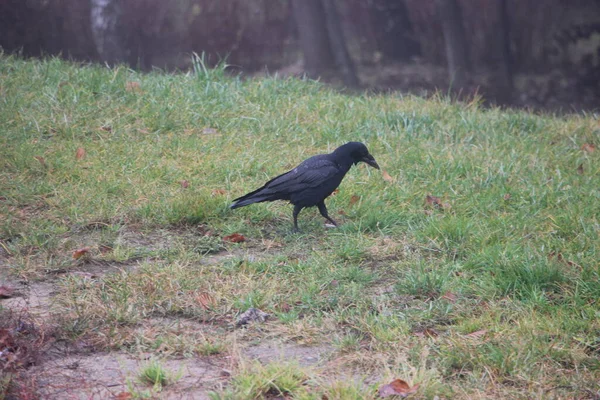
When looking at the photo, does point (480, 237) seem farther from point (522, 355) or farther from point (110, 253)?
point (110, 253)

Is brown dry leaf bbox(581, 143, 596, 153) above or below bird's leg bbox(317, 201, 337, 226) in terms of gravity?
below

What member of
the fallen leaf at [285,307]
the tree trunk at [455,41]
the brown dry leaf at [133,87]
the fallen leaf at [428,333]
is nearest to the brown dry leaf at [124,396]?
the fallen leaf at [285,307]

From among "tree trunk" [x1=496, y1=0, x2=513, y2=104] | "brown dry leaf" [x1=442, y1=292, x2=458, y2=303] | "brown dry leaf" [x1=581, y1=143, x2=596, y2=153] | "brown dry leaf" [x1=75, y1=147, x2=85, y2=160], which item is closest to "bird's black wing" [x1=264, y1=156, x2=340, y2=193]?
"brown dry leaf" [x1=442, y1=292, x2=458, y2=303]

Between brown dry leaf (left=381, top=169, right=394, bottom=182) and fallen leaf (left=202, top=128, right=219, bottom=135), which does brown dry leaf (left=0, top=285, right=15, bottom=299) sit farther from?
fallen leaf (left=202, top=128, right=219, bottom=135)

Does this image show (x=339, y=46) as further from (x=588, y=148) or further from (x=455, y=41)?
(x=588, y=148)

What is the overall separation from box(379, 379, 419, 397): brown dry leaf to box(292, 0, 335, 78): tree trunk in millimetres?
6964

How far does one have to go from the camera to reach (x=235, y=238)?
4883 mm

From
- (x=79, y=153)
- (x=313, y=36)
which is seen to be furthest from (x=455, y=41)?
(x=79, y=153)

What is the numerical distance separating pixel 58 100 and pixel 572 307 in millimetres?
5240

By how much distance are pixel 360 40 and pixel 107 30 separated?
10.8ft

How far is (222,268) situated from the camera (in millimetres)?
4340

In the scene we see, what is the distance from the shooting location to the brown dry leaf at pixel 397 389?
300 cm

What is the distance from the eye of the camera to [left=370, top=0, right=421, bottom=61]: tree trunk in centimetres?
959

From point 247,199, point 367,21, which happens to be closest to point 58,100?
point 247,199
